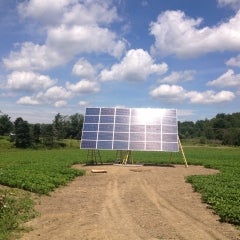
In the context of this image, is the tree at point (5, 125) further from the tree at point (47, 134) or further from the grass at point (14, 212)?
the grass at point (14, 212)

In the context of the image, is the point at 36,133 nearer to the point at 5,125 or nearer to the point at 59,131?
the point at 59,131

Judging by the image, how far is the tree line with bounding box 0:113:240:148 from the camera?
89312 millimetres

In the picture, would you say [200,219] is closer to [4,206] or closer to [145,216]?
[145,216]

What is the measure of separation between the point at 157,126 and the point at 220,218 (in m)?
19.7

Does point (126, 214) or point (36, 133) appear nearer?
point (126, 214)

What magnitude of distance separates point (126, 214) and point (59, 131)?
343ft

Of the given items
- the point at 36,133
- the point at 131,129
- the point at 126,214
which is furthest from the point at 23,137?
the point at 126,214

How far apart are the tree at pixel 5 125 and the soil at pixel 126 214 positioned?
120794 millimetres

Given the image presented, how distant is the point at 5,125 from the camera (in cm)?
13875

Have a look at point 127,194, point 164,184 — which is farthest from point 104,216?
point 164,184

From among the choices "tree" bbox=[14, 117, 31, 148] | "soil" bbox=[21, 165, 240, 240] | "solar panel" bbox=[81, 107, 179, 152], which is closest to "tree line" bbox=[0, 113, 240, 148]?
"tree" bbox=[14, 117, 31, 148]

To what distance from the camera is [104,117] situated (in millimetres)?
33375

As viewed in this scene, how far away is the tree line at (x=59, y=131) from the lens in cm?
8931

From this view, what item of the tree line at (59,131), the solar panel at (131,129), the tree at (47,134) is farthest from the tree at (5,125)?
the solar panel at (131,129)
